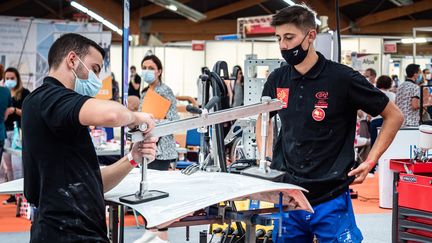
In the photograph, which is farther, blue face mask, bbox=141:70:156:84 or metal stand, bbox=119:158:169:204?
blue face mask, bbox=141:70:156:84

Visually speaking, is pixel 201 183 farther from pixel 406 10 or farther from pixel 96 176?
pixel 406 10

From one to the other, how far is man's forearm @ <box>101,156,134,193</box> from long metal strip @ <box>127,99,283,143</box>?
0.79 feet

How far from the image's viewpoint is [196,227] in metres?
6.03

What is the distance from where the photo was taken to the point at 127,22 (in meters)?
3.86

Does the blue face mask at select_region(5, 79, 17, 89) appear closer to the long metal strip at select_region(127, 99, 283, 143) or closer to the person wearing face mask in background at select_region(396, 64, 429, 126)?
the person wearing face mask in background at select_region(396, 64, 429, 126)

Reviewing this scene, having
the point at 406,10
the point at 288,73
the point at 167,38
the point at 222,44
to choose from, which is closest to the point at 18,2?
the point at 167,38

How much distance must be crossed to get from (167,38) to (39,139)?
1913 cm

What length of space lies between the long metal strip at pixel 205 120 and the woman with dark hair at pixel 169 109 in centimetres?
291

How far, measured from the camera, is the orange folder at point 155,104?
548 centimetres

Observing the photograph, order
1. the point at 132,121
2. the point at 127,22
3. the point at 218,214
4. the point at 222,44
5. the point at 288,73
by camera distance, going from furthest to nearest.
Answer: the point at 222,44 → the point at 127,22 → the point at 288,73 → the point at 218,214 → the point at 132,121

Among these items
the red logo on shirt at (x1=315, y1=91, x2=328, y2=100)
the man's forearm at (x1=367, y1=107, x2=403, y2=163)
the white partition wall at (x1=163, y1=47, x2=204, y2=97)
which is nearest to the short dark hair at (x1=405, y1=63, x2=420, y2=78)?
the man's forearm at (x1=367, y1=107, x2=403, y2=163)

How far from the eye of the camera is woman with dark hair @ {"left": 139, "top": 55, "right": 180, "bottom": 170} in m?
5.38

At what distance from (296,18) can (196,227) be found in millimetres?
3645

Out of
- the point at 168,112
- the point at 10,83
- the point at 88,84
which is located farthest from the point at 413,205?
the point at 10,83
